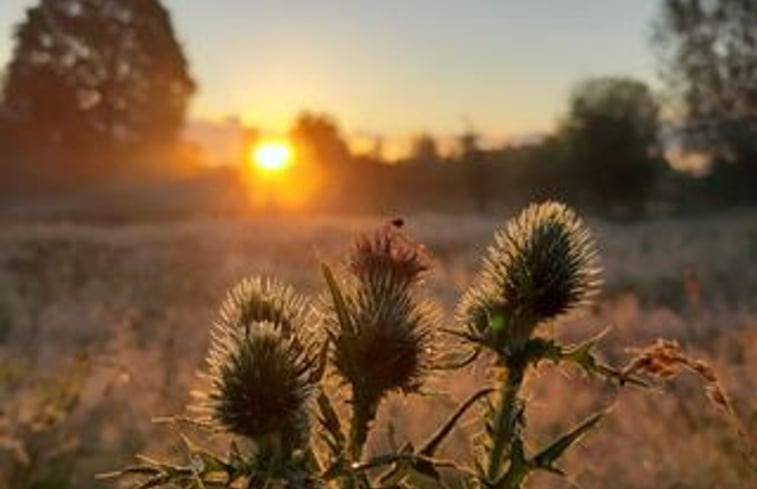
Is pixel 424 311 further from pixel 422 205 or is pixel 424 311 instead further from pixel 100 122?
pixel 422 205

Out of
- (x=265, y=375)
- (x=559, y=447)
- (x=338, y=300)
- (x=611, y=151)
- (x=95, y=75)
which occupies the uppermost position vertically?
(x=95, y=75)

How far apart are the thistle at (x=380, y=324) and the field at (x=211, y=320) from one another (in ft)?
0.24

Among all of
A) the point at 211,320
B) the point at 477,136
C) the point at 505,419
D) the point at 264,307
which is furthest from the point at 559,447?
the point at 477,136

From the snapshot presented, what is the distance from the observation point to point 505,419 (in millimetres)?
2074

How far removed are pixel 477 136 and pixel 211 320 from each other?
157ft

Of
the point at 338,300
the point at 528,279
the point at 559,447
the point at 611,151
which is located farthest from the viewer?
the point at 611,151

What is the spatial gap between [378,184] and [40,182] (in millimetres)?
16985

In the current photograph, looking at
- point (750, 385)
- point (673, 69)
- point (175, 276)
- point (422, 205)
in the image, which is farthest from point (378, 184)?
point (750, 385)

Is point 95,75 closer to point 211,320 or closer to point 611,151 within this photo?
point 611,151

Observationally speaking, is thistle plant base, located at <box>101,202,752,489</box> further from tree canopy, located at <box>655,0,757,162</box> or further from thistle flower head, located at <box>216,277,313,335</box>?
tree canopy, located at <box>655,0,757,162</box>

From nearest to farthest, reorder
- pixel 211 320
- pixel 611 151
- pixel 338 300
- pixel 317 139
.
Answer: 1. pixel 338 300
2. pixel 211 320
3. pixel 611 151
4. pixel 317 139

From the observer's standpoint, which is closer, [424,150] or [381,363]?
[381,363]

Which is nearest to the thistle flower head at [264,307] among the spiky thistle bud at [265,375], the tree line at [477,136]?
the spiky thistle bud at [265,375]

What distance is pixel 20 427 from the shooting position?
7512mm
